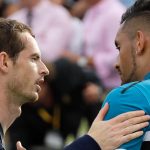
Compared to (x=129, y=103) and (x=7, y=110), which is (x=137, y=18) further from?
(x=7, y=110)

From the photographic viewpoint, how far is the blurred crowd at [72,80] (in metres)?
7.84

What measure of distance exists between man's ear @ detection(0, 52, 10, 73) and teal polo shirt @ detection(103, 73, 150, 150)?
1049mm

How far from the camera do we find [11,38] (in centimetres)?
456

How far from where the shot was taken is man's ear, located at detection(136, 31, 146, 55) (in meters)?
3.81

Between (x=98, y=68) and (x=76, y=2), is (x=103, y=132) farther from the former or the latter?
(x=76, y=2)

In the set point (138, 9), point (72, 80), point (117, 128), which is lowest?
point (72, 80)


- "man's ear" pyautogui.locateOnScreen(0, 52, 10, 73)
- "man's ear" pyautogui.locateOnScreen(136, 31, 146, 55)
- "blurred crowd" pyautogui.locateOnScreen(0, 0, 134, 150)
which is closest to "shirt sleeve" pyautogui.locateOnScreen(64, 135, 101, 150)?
"man's ear" pyautogui.locateOnScreen(136, 31, 146, 55)

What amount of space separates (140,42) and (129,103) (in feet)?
1.24

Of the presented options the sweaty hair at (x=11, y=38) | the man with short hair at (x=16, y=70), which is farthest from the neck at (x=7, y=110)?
the sweaty hair at (x=11, y=38)

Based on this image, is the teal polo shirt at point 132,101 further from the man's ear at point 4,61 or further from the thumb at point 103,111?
the man's ear at point 4,61

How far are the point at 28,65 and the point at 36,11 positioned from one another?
14.2ft

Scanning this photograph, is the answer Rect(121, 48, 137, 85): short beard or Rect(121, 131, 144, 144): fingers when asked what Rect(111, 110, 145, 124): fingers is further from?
Rect(121, 48, 137, 85): short beard

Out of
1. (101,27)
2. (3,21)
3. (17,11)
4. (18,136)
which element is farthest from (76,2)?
(3,21)

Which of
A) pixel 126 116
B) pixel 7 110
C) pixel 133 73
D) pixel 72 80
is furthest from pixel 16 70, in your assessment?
pixel 72 80
